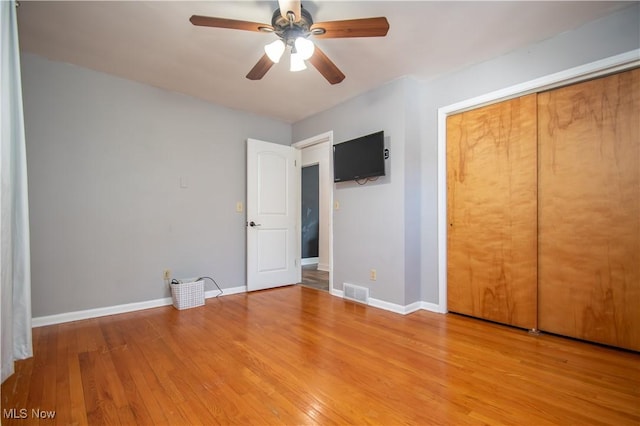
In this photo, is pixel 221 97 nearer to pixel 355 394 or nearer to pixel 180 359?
pixel 180 359

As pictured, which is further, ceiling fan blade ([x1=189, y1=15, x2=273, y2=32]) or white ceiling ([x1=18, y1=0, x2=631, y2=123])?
white ceiling ([x1=18, y1=0, x2=631, y2=123])

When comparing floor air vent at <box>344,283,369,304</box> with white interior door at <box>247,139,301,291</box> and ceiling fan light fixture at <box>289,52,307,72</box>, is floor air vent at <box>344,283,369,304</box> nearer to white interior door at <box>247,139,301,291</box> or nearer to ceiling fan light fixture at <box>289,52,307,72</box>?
white interior door at <box>247,139,301,291</box>

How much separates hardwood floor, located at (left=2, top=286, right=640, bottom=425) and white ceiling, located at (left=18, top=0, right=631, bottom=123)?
8.06 feet

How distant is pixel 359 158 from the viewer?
11.2 ft

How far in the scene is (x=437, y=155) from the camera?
311 cm

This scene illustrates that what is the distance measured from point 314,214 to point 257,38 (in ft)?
14.0

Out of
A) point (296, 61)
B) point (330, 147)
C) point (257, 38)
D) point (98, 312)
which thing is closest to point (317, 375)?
point (296, 61)

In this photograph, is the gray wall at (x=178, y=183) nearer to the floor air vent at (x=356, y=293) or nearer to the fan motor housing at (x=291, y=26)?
the floor air vent at (x=356, y=293)

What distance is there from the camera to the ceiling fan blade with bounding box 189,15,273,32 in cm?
181

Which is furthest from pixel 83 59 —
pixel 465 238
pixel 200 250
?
pixel 465 238

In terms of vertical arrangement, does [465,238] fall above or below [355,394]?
above

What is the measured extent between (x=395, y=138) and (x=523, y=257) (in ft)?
5.40

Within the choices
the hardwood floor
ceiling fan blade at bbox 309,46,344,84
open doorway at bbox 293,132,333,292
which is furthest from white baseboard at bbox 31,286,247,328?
ceiling fan blade at bbox 309,46,344,84

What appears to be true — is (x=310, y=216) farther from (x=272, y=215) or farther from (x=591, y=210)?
(x=591, y=210)
